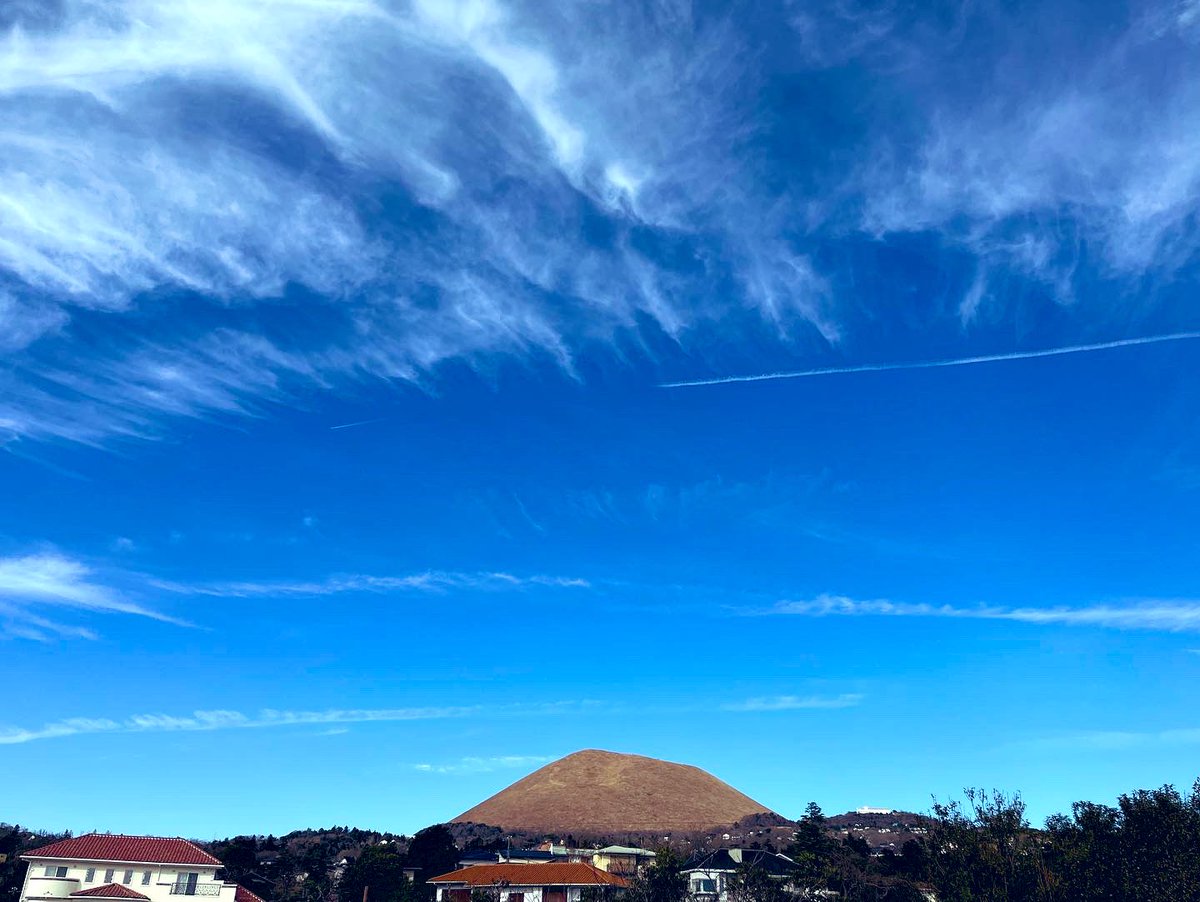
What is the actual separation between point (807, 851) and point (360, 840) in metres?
130

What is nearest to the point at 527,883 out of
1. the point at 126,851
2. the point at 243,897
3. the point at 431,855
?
the point at 243,897

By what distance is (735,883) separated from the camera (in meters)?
84.4

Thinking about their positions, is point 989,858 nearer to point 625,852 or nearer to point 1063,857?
point 1063,857

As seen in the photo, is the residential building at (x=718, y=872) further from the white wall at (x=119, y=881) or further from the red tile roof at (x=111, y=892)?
the red tile roof at (x=111, y=892)

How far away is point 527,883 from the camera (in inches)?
3558

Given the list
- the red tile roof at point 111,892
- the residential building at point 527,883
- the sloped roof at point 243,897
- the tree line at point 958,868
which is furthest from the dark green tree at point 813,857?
the red tile roof at point 111,892

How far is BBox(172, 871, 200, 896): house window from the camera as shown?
71.7 metres

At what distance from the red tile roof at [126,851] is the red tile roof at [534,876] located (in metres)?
29.7

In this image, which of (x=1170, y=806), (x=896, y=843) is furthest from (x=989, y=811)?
(x=896, y=843)

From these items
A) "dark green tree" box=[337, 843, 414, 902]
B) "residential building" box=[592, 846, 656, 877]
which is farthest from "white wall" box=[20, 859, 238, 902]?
"residential building" box=[592, 846, 656, 877]

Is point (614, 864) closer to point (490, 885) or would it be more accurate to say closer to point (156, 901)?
point (490, 885)

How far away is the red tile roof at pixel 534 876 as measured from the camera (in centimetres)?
9031

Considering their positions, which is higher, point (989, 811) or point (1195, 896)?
point (989, 811)

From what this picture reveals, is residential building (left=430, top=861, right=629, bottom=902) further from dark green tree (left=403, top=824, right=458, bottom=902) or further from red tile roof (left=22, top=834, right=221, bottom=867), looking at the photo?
red tile roof (left=22, top=834, right=221, bottom=867)
